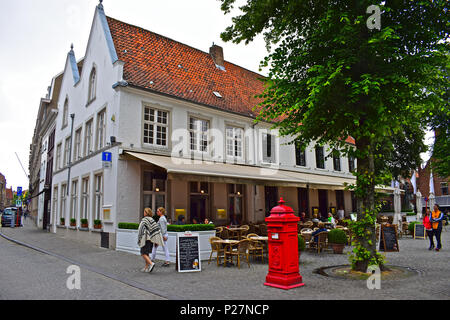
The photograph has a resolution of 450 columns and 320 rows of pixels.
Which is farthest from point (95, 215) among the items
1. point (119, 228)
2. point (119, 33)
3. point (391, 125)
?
point (391, 125)

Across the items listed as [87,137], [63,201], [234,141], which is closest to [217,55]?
[234,141]

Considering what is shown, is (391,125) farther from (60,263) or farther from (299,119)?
(60,263)

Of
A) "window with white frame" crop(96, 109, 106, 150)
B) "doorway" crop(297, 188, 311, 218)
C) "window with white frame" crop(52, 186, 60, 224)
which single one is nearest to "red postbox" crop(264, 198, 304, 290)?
"window with white frame" crop(96, 109, 106, 150)

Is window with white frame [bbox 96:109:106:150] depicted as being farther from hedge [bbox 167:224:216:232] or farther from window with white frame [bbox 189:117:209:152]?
hedge [bbox 167:224:216:232]

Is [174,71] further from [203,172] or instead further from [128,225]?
[128,225]

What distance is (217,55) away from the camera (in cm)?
2256

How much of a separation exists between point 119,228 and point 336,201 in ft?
59.1

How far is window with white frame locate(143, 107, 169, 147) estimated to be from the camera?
49.4 feet

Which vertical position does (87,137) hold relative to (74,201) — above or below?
above

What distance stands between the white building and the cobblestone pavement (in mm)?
3640

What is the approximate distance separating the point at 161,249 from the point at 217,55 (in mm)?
15267

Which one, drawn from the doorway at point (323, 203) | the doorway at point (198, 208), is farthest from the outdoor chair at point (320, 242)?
the doorway at point (323, 203)
